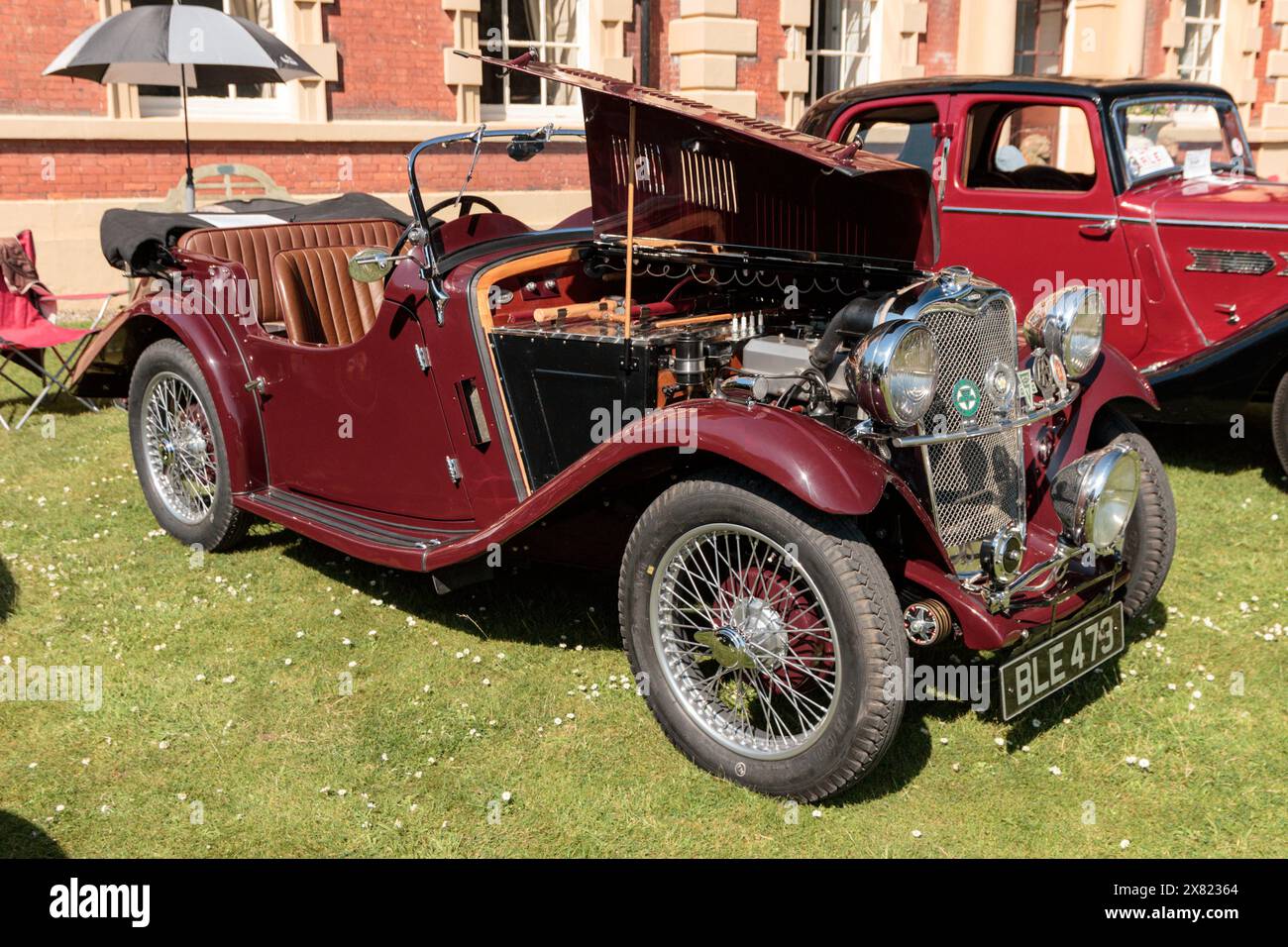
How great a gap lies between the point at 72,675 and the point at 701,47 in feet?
34.3

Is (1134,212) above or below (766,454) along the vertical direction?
above

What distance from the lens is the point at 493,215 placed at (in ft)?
14.3

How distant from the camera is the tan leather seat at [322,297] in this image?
4543 millimetres

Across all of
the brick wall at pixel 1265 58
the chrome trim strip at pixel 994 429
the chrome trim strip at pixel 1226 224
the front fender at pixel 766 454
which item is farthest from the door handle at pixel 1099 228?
the brick wall at pixel 1265 58

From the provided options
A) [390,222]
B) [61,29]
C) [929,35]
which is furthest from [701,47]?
[390,222]

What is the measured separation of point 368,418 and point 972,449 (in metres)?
2.06

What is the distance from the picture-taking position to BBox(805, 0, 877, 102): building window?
14.4 m

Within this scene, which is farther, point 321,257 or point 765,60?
point 765,60

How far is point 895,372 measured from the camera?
119 inches

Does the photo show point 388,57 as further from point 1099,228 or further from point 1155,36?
point 1155,36

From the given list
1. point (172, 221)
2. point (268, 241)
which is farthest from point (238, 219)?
point (268, 241)

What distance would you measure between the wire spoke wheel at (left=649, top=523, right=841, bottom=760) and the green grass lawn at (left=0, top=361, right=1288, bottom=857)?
0.65ft

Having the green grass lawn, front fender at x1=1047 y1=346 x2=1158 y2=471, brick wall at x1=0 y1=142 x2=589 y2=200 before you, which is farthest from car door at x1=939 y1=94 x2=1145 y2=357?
brick wall at x1=0 y1=142 x2=589 y2=200

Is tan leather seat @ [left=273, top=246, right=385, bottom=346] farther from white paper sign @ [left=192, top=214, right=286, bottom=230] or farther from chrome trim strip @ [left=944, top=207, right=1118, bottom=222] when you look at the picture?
chrome trim strip @ [left=944, top=207, right=1118, bottom=222]
